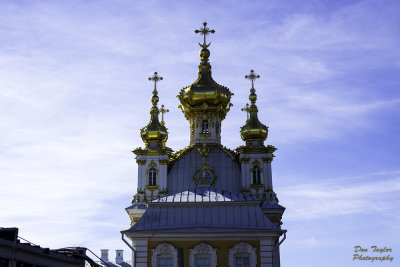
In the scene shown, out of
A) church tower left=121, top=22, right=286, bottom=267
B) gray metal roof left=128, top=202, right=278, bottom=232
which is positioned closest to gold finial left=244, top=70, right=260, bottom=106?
church tower left=121, top=22, right=286, bottom=267

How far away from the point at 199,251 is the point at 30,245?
9260mm

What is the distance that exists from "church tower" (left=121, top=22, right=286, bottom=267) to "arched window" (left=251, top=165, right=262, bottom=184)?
0.21 feet

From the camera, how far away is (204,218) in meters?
31.7

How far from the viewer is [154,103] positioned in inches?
1730

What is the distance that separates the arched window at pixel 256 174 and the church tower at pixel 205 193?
0.06m

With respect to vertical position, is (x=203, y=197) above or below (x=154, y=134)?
below

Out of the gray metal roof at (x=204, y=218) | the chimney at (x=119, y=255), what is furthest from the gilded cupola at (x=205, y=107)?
the chimney at (x=119, y=255)

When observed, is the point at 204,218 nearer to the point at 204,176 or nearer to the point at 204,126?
the point at 204,176

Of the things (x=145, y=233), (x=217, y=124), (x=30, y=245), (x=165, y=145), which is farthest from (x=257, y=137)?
(x=30, y=245)

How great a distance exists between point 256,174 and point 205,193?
6878 mm

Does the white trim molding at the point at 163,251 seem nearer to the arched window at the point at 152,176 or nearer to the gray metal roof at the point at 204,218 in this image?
the gray metal roof at the point at 204,218

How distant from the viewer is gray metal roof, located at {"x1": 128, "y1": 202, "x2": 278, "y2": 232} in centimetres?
3100

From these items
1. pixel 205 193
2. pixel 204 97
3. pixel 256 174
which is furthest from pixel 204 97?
pixel 205 193

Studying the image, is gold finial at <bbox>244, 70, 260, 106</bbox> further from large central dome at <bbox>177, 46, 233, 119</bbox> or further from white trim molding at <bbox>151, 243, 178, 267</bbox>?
white trim molding at <bbox>151, 243, 178, 267</bbox>
